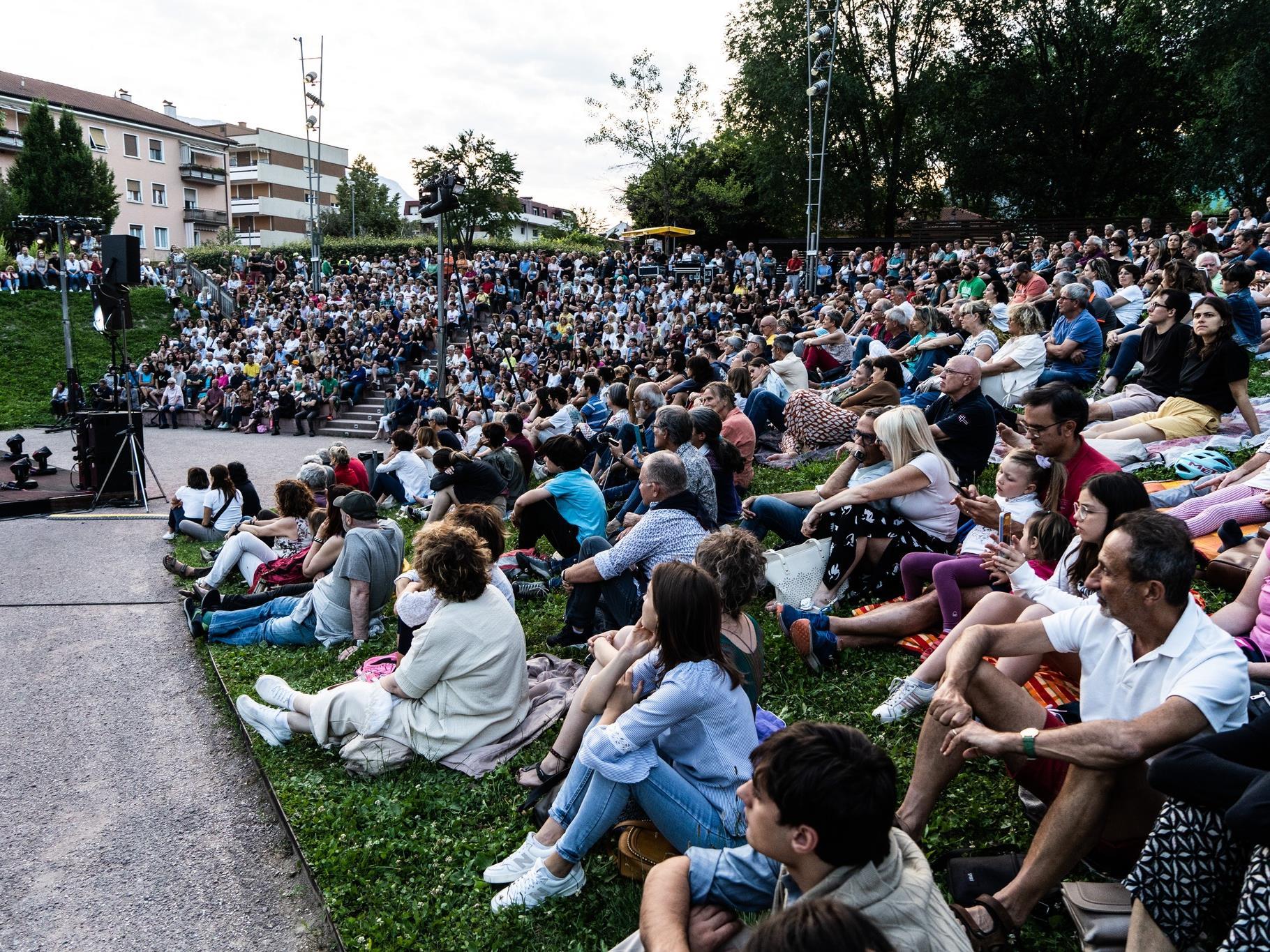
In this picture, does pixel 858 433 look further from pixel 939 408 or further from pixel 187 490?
pixel 187 490

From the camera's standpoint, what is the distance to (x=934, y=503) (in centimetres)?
505

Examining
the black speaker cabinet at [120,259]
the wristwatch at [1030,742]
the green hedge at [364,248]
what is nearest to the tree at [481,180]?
the green hedge at [364,248]

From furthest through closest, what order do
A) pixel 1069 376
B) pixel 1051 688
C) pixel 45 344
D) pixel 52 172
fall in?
pixel 52 172
pixel 45 344
pixel 1069 376
pixel 1051 688

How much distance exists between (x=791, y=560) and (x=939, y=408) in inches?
87.2

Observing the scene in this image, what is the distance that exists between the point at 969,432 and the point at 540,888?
168 inches

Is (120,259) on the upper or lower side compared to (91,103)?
lower

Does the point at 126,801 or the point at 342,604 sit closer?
the point at 126,801

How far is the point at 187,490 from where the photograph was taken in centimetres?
1050

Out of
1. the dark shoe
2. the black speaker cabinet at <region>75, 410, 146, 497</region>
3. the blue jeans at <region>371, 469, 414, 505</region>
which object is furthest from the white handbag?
the black speaker cabinet at <region>75, 410, 146, 497</region>

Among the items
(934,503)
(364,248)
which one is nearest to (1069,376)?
(934,503)

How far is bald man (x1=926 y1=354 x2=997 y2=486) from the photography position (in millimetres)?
5980

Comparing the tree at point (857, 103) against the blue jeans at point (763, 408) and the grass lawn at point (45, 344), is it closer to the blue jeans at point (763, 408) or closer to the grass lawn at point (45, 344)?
the grass lawn at point (45, 344)

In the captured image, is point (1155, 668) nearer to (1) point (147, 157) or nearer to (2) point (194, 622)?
(2) point (194, 622)

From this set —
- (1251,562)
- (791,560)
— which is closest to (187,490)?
(791,560)
